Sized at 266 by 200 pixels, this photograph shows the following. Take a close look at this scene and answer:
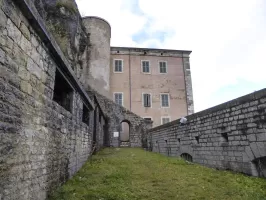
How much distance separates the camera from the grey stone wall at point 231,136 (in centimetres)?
492

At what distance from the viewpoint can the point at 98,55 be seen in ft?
68.7

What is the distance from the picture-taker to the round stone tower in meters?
20.3

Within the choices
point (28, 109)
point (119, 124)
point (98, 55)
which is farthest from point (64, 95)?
point (98, 55)

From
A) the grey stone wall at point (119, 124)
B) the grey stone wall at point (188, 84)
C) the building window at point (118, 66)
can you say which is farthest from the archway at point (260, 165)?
the building window at point (118, 66)

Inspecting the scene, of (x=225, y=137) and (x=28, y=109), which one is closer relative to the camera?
(x=28, y=109)

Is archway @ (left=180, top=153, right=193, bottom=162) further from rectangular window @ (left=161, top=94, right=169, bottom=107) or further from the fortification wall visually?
rectangular window @ (left=161, top=94, right=169, bottom=107)

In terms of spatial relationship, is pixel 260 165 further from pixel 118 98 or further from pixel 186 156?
pixel 118 98

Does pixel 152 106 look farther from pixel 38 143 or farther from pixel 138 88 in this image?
pixel 38 143

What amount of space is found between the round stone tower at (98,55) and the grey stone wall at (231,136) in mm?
12818

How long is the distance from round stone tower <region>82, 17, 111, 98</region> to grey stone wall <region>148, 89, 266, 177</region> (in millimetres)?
12818

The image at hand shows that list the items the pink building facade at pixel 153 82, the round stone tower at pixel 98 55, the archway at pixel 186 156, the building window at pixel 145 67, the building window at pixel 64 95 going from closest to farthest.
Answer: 1. the building window at pixel 64 95
2. the archway at pixel 186 156
3. the round stone tower at pixel 98 55
4. the pink building facade at pixel 153 82
5. the building window at pixel 145 67

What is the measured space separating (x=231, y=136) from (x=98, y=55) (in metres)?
17.3

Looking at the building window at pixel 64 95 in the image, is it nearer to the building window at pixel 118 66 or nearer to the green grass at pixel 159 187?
the green grass at pixel 159 187

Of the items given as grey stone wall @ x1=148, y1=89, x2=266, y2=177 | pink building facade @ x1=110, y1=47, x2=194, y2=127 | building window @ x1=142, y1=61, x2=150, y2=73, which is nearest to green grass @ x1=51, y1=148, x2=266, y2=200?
grey stone wall @ x1=148, y1=89, x2=266, y2=177
